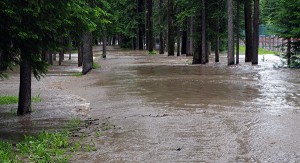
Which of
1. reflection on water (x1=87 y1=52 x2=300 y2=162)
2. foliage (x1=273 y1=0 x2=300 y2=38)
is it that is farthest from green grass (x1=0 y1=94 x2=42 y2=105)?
foliage (x1=273 y1=0 x2=300 y2=38)

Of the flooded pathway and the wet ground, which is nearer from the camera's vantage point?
the flooded pathway

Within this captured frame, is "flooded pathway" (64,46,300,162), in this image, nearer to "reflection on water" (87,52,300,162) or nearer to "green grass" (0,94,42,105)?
"reflection on water" (87,52,300,162)

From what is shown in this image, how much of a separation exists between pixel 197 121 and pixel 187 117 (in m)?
0.54

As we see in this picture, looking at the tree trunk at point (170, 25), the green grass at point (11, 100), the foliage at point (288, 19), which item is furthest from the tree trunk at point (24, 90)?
the tree trunk at point (170, 25)

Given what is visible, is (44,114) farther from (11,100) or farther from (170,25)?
(170,25)

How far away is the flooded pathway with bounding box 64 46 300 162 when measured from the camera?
784 centimetres

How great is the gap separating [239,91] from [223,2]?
16.6 m

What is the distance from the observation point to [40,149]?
802 centimetres

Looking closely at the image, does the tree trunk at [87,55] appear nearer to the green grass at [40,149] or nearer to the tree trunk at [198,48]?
the tree trunk at [198,48]

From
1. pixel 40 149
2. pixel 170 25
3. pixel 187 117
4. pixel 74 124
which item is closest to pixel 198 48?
pixel 170 25

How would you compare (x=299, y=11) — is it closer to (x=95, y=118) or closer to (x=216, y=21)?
(x=216, y=21)

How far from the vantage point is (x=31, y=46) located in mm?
10750

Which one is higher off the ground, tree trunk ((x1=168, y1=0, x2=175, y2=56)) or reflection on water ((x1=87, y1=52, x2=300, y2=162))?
tree trunk ((x1=168, y1=0, x2=175, y2=56))

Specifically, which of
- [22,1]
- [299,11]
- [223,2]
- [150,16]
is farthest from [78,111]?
[150,16]
